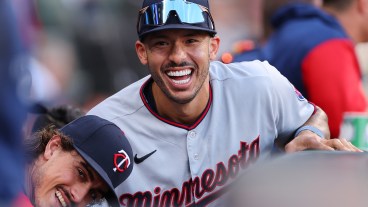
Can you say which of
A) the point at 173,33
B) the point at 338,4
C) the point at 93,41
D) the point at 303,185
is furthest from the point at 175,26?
the point at 93,41

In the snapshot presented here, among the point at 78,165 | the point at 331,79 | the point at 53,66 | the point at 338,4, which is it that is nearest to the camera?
the point at 78,165

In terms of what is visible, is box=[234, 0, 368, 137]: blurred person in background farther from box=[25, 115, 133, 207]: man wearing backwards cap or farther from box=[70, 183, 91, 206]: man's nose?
box=[70, 183, 91, 206]: man's nose

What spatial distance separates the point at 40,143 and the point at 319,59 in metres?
1.97

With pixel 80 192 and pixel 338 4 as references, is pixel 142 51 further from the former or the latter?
pixel 338 4

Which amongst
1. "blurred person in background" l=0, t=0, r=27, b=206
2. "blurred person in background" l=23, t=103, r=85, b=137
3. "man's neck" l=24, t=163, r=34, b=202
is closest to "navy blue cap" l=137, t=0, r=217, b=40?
"man's neck" l=24, t=163, r=34, b=202

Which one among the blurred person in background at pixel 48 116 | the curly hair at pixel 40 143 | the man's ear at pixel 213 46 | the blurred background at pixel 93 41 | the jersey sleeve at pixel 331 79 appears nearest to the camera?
the curly hair at pixel 40 143

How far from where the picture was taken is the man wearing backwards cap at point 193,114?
378 cm

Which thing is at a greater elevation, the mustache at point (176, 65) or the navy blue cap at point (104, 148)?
the mustache at point (176, 65)

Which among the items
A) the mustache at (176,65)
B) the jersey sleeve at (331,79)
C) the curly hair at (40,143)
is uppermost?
the mustache at (176,65)

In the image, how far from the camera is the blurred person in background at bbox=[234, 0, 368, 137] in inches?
198

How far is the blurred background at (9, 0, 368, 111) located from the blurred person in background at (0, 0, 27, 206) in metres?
5.28

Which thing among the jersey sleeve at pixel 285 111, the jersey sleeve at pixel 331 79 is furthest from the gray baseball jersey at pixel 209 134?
the jersey sleeve at pixel 331 79

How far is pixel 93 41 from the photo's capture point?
877 cm

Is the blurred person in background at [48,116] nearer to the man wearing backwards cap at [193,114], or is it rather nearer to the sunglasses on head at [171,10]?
the man wearing backwards cap at [193,114]
